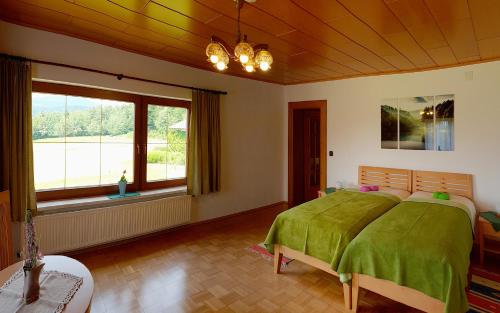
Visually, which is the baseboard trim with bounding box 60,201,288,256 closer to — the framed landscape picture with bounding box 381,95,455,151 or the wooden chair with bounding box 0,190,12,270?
the wooden chair with bounding box 0,190,12,270

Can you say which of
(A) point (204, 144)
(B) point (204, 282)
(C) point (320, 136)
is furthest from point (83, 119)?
(C) point (320, 136)

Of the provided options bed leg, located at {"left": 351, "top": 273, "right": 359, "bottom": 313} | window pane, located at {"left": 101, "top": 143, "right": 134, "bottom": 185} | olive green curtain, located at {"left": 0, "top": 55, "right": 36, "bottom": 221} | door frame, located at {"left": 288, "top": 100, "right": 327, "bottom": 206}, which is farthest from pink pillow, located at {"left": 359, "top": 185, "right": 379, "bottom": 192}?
olive green curtain, located at {"left": 0, "top": 55, "right": 36, "bottom": 221}

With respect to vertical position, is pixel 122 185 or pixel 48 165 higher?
pixel 48 165

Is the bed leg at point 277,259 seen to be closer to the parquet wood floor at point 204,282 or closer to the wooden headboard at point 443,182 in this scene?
the parquet wood floor at point 204,282

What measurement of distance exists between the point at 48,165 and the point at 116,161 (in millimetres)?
727

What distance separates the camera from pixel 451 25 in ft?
7.83

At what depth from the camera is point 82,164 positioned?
3.28m

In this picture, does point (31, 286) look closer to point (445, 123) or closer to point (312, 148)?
point (445, 123)

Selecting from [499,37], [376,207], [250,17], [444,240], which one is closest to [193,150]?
[250,17]

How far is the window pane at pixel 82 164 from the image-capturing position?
3.18 metres

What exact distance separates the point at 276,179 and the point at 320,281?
2962 millimetres

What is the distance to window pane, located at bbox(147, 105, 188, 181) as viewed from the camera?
12.5 feet

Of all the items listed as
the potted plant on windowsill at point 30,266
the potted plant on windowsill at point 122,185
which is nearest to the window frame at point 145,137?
the potted plant on windowsill at point 122,185

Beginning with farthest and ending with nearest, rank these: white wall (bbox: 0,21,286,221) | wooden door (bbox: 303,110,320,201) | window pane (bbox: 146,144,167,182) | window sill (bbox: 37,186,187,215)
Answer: wooden door (bbox: 303,110,320,201) → window pane (bbox: 146,144,167,182) → window sill (bbox: 37,186,187,215) → white wall (bbox: 0,21,286,221)
